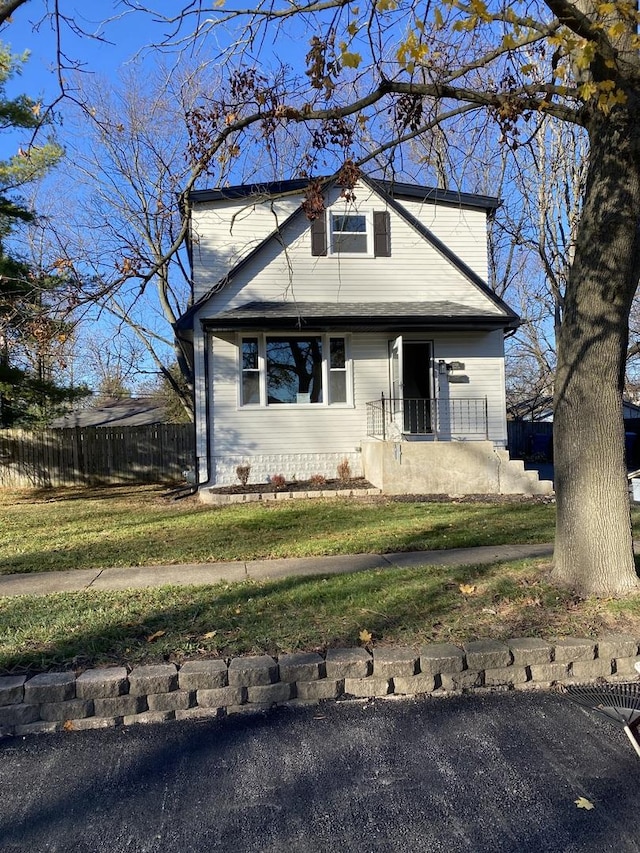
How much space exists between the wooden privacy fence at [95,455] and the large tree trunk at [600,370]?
14.9 m

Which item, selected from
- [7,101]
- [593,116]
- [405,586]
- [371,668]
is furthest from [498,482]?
[7,101]

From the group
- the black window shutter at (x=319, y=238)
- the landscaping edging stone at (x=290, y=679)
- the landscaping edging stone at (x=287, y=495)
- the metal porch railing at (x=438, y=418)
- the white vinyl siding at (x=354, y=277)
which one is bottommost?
the landscaping edging stone at (x=290, y=679)

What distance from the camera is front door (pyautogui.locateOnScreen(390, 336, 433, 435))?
→ 12883mm

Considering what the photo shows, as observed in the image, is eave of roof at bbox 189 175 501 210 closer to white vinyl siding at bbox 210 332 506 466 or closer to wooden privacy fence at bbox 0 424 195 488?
white vinyl siding at bbox 210 332 506 466

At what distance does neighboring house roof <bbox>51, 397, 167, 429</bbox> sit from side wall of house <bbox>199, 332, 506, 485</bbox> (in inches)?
606

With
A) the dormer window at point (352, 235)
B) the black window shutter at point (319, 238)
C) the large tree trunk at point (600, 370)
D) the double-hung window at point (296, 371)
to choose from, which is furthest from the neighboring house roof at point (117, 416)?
the large tree trunk at point (600, 370)

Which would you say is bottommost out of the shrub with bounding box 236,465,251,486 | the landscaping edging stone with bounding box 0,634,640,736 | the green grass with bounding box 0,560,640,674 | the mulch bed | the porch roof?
the landscaping edging stone with bounding box 0,634,640,736

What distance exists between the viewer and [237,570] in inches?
252

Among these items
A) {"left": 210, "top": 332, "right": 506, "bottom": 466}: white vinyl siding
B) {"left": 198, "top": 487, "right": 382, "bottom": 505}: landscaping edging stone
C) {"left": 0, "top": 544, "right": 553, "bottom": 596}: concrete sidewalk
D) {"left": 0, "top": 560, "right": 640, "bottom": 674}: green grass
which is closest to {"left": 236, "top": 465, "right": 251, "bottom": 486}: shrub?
{"left": 210, "top": 332, "right": 506, "bottom": 466}: white vinyl siding

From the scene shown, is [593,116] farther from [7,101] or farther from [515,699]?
[7,101]

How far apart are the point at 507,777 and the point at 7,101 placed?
15.9 m

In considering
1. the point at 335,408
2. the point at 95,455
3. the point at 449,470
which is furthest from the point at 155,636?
the point at 95,455

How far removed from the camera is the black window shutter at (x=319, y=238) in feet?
44.5

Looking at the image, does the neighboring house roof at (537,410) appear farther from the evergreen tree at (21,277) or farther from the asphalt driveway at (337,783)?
the asphalt driveway at (337,783)
